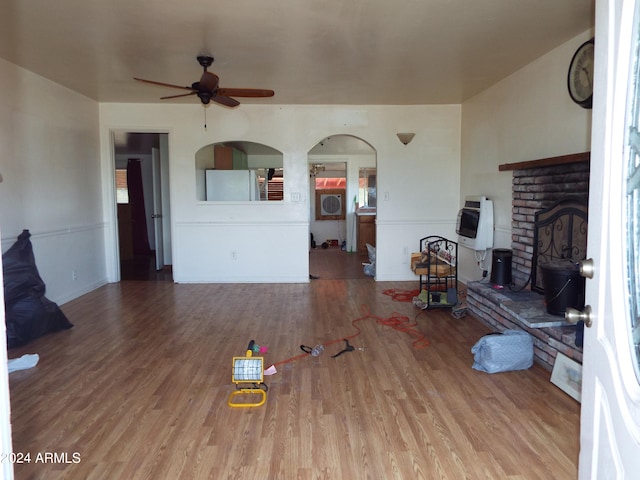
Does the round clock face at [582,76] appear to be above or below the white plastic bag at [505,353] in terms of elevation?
above

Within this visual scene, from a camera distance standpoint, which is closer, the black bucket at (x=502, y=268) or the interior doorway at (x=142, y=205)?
the black bucket at (x=502, y=268)

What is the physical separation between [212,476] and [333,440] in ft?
1.95

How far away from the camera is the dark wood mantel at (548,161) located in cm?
305

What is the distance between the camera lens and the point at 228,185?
19.9 ft

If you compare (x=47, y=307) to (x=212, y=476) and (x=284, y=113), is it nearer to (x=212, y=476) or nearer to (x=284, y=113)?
(x=212, y=476)

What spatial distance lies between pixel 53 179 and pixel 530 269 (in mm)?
4853

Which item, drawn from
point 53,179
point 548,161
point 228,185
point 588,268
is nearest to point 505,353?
point 548,161

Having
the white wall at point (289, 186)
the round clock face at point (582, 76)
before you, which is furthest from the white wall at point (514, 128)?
the white wall at point (289, 186)

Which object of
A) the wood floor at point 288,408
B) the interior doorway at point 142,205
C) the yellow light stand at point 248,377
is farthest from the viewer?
the interior doorway at point 142,205

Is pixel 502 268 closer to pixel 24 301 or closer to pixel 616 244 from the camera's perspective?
pixel 616 244

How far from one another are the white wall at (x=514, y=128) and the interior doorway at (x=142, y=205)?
14.8 ft

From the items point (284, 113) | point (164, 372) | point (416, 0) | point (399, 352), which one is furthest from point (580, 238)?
point (284, 113)

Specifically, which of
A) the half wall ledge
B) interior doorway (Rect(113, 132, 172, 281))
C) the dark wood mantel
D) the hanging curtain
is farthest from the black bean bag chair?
the hanging curtain

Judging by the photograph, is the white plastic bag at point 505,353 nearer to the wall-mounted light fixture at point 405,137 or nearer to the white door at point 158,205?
the wall-mounted light fixture at point 405,137
